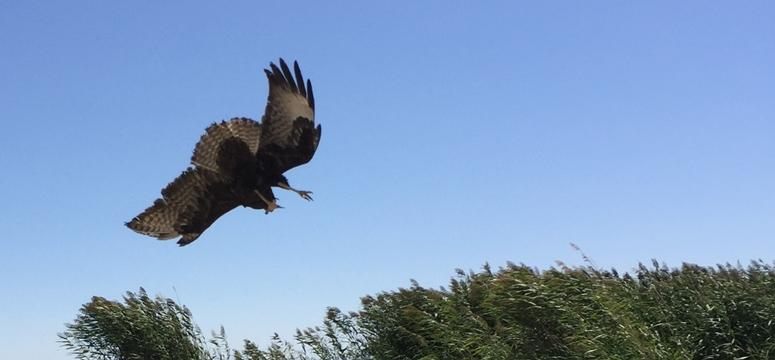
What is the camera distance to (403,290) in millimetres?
21875

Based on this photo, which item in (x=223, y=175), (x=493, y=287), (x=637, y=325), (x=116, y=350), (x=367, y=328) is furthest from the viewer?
(x=116, y=350)

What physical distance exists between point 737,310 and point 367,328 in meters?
8.71

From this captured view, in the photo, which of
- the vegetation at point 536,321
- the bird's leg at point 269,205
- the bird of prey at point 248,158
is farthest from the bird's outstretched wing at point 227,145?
the vegetation at point 536,321

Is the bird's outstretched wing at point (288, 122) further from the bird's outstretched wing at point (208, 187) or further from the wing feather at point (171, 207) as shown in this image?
the wing feather at point (171, 207)

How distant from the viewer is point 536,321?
17.4m

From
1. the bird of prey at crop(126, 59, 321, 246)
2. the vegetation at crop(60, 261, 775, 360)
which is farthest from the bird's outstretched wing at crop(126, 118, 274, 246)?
the vegetation at crop(60, 261, 775, 360)

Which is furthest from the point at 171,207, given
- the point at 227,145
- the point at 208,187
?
the point at 227,145

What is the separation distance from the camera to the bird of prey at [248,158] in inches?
458

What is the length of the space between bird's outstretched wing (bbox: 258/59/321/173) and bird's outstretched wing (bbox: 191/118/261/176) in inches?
8.0

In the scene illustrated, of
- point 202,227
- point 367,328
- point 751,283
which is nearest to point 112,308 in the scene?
point 367,328

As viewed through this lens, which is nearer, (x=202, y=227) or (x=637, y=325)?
(x=202, y=227)

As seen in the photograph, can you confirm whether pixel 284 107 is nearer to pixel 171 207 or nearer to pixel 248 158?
pixel 248 158

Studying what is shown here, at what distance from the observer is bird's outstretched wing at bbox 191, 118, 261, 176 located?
11875 millimetres

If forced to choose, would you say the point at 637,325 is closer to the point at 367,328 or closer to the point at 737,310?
the point at 737,310
